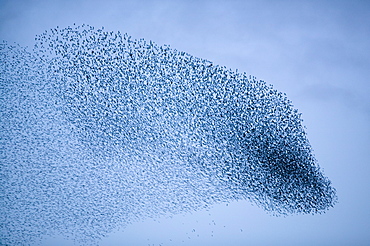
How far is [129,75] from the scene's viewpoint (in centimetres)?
662

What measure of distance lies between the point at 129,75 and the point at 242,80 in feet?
8.28

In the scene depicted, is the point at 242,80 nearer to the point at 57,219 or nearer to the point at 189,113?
the point at 189,113

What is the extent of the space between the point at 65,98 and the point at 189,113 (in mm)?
2913

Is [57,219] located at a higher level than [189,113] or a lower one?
lower

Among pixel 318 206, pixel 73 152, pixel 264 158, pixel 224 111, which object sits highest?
pixel 224 111

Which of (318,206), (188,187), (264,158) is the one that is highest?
(264,158)

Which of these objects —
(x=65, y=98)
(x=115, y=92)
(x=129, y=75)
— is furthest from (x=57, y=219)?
(x=129, y=75)

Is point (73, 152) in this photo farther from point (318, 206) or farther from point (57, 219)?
point (318, 206)

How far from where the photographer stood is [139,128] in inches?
262

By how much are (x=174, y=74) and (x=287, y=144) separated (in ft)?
9.71

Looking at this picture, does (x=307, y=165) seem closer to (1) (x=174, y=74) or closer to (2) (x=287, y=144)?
(2) (x=287, y=144)

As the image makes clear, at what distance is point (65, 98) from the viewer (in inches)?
269

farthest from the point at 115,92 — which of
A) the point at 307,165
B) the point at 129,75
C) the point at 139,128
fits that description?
the point at 307,165

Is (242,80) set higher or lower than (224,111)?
higher
